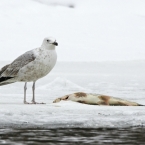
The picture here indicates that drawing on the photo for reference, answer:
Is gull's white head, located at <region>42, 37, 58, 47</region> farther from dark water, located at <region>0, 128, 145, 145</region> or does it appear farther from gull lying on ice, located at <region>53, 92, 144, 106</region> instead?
dark water, located at <region>0, 128, 145, 145</region>

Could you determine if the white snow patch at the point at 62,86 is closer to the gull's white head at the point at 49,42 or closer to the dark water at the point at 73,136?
the gull's white head at the point at 49,42

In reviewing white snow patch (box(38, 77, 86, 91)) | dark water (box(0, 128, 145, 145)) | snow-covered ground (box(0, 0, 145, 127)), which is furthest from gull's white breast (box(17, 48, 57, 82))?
white snow patch (box(38, 77, 86, 91))

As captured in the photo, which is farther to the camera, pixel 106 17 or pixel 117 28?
pixel 106 17

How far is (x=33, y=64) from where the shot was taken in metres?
8.30

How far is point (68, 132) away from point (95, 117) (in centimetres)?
92

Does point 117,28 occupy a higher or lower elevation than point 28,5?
lower

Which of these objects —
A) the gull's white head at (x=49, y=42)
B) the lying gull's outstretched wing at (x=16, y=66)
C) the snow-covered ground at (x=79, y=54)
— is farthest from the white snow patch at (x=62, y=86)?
the gull's white head at (x=49, y=42)

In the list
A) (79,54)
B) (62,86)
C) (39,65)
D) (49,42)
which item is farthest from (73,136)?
(79,54)

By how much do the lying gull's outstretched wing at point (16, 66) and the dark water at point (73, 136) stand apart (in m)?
2.09

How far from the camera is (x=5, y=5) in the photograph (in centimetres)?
3631

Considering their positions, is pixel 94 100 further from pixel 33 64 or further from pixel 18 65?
pixel 18 65

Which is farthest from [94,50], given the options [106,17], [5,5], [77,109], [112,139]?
[112,139]

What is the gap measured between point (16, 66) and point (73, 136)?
2.65 meters

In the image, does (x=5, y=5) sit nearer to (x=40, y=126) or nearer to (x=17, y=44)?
(x=17, y=44)
